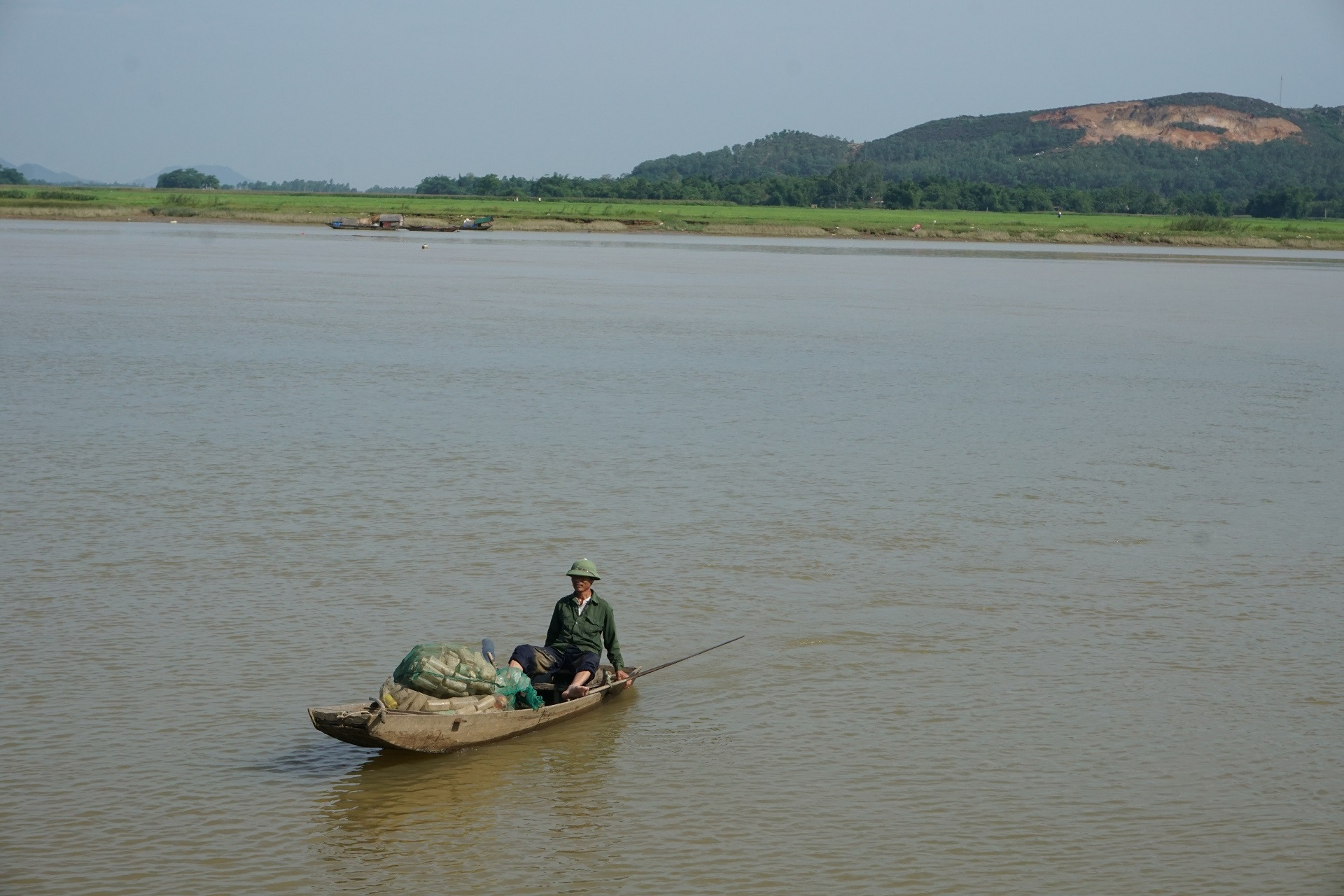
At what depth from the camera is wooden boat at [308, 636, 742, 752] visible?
9.52 meters

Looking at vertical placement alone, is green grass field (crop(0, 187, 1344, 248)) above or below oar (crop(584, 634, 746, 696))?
above

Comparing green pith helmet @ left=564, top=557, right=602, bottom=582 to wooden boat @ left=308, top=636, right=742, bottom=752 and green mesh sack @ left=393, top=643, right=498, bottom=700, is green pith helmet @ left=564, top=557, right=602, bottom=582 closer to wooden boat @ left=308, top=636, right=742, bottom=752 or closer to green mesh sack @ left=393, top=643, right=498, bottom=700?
wooden boat @ left=308, top=636, right=742, bottom=752

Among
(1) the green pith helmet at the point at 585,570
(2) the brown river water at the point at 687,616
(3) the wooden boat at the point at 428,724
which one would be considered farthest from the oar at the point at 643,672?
(1) the green pith helmet at the point at 585,570

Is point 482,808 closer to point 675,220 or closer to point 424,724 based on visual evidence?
point 424,724

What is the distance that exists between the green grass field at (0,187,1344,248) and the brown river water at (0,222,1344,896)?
85.0m

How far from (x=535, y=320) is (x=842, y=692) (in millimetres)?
31542

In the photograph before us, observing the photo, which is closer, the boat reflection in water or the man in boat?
the boat reflection in water

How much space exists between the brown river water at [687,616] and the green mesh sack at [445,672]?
0.58 metres

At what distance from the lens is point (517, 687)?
10.5 metres

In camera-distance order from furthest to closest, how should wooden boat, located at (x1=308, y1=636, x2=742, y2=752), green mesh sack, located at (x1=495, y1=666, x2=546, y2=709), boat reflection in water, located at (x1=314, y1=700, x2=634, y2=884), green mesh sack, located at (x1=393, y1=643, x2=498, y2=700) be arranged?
green mesh sack, located at (x1=495, y1=666, x2=546, y2=709), green mesh sack, located at (x1=393, y1=643, x2=498, y2=700), wooden boat, located at (x1=308, y1=636, x2=742, y2=752), boat reflection in water, located at (x1=314, y1=700, x2=634, y2=884)

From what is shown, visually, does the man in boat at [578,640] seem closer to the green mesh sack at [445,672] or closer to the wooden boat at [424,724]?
the wooden boat at [424,724]

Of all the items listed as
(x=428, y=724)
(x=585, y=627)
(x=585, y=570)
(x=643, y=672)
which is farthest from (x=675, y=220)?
(x=428, y=724)

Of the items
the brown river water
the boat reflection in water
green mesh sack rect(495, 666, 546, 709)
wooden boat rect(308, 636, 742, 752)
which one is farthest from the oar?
green mesh sack rect(495, 666, 546, 709)

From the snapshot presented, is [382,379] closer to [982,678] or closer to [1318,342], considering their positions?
[982,678]
